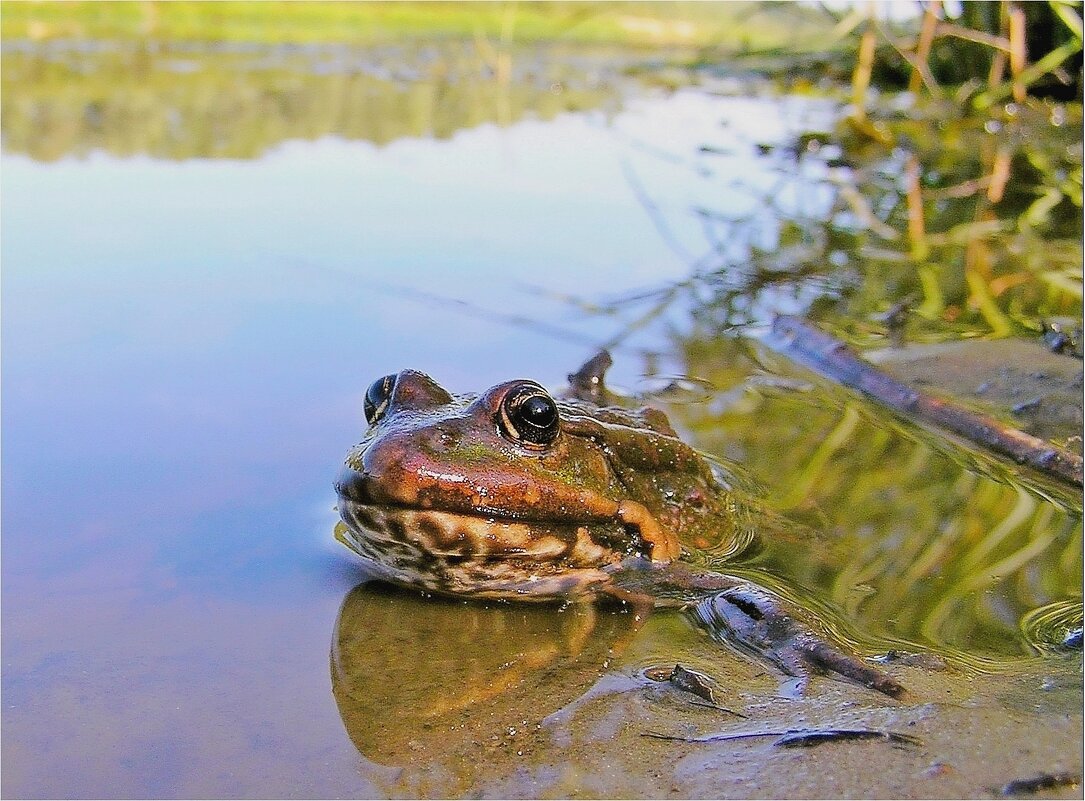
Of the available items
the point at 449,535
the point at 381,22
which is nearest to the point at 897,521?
the point at 449,535

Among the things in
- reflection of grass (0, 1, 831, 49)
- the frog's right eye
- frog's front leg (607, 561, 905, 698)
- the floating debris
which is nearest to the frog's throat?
frog's front leg (607, 561, 905, 698)

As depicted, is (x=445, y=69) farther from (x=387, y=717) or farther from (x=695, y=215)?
(x=387, y=717)

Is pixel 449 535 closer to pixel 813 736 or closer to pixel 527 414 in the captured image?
pixel 527 414

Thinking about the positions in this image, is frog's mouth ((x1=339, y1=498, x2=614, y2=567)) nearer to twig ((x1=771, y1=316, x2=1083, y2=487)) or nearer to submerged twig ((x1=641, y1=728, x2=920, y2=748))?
submerged twig ((x1=641, y1=728, x2=920, y2=748))

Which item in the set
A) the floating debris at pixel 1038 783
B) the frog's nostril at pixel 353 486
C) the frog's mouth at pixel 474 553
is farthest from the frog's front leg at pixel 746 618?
the frog's nostril at pixel 353 486

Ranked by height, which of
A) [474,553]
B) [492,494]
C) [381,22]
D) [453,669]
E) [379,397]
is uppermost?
[381,22]

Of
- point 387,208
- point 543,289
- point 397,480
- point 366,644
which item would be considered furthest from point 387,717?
point 387,208

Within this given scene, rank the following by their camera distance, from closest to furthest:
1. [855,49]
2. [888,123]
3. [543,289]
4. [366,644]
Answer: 1. [366,644]
2. [543,289]
3. [888,123]
4. [855,49]
